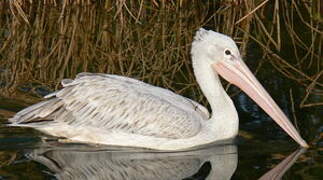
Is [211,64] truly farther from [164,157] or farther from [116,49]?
[116,49]

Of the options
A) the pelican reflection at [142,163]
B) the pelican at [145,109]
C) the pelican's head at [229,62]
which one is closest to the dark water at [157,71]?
the pelican reflection at [142,163]

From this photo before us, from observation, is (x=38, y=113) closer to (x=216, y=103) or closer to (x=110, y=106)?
(x=110, y=106)

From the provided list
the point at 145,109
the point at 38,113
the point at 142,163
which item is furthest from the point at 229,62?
the point at 38,113

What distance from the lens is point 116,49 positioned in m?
10.5

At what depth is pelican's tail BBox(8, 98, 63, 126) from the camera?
24.9ft

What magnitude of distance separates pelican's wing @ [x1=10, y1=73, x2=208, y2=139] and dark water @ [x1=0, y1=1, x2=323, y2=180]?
0.24 metres

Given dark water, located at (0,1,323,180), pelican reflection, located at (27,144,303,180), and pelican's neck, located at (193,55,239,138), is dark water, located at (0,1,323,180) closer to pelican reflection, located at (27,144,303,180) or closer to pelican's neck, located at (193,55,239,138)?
pelican reflection, located at (27,144,303,180)

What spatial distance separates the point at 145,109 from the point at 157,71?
1967mm

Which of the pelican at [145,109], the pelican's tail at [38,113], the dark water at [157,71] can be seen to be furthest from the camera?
the pelican's tail at [38,113]

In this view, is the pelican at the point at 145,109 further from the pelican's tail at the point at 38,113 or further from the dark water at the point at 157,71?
the dark water at the point at 157,71

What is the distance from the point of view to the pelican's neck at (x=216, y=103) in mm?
7543

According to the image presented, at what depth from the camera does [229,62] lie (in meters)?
7.68

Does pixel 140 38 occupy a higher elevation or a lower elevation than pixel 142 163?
higher

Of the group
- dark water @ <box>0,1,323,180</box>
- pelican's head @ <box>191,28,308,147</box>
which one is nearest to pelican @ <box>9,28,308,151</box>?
pelican's head @ <box>191,28,308,147</box>
